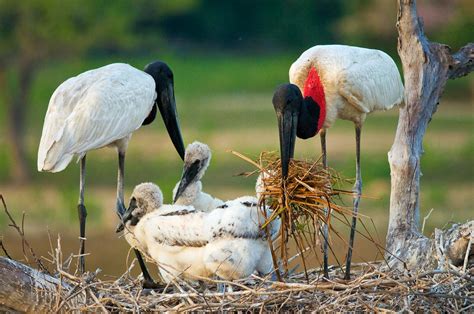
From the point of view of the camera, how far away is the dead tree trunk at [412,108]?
26.3 feet

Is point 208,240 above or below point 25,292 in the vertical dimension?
above

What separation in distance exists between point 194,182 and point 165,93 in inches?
28.9

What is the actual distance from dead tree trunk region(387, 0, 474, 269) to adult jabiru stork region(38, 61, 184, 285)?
1608 millimetres

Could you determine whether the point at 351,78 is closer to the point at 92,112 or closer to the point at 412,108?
the point at 412,108

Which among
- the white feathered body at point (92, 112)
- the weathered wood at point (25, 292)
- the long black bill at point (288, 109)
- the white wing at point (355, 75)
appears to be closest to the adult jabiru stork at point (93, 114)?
the white feathered body at point (92, 112)

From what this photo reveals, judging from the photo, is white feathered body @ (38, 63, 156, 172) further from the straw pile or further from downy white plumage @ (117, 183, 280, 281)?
the straw pile

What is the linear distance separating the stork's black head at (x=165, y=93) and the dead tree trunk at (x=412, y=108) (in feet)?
4.72

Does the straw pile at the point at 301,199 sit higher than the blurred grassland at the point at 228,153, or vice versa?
the straw pile at the point at 301,199

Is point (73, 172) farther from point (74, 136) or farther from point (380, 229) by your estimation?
point (74, 136)

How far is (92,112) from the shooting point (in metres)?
7.63

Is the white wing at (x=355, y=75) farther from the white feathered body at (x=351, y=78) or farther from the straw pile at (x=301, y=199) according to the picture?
the straw pile at (x=301, y=199)

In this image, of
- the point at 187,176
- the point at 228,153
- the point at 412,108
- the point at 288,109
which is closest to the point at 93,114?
the point at 187,176

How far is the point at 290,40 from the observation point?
45656 mm

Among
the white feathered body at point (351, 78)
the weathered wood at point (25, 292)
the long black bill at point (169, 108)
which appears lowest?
the weathered wood at point (25, 292)
